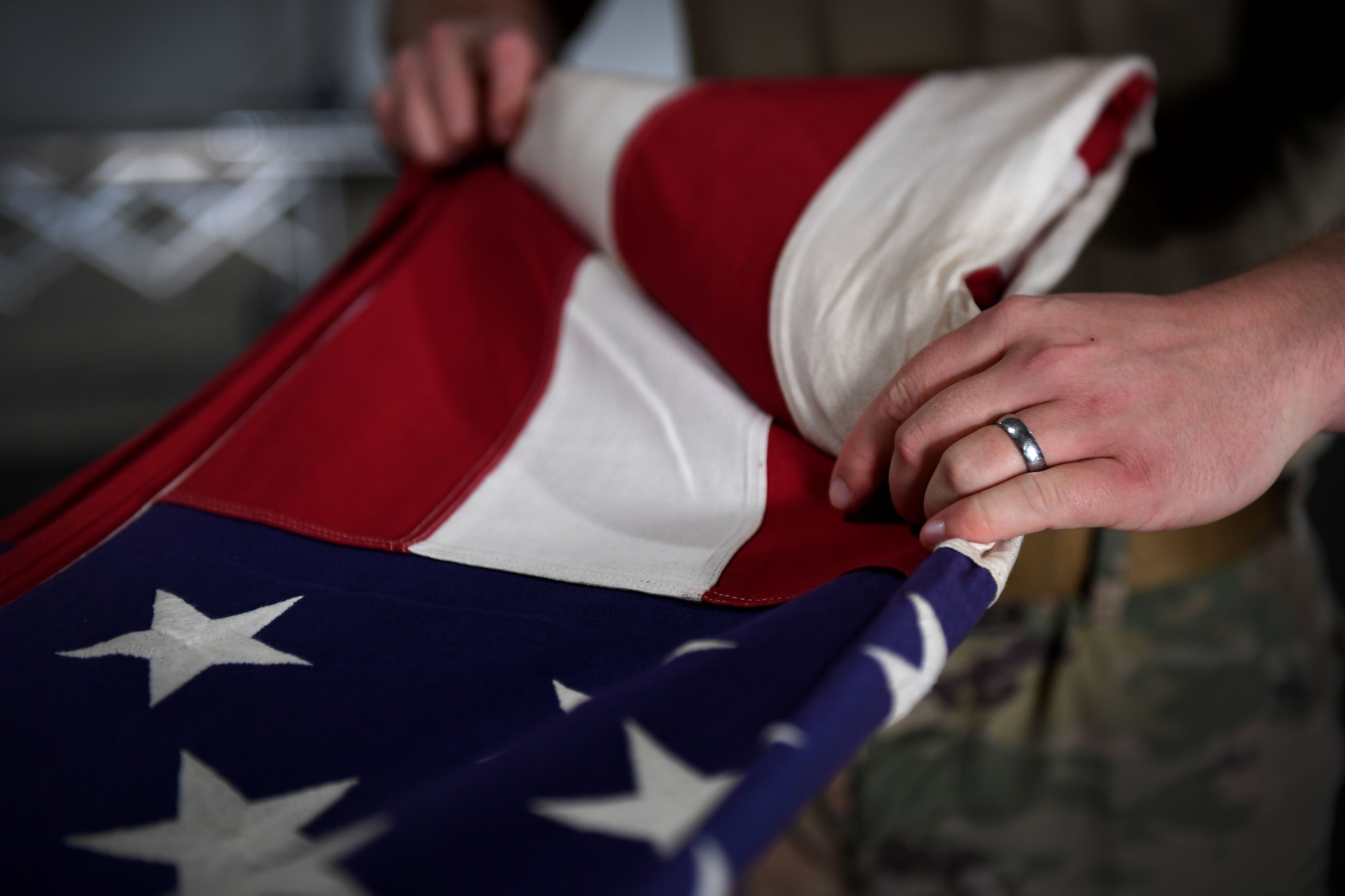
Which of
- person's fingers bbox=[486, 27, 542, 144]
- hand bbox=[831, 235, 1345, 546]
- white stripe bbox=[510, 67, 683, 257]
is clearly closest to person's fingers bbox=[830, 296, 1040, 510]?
hand bbox=[831, 235, 1345, 546]

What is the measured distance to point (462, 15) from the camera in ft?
3.82

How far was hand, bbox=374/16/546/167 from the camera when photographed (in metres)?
0.87

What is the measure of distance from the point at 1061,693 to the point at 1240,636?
5.6 inches

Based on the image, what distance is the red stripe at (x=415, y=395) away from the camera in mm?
574

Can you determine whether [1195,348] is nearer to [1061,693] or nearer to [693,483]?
[693,483]

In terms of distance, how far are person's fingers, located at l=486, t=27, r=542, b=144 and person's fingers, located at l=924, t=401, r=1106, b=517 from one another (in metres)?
0.64

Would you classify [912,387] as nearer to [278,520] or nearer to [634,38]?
[278,520]

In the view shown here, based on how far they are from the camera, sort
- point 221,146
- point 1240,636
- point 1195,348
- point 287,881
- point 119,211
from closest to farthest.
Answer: point 287,881, point 1195,348, point 1240,636, point 221,146, point 119,211

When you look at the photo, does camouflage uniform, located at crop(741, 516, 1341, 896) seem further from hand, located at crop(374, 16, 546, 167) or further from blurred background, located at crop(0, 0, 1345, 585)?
blurred background, located at crop(0, 0, 1345, 585)

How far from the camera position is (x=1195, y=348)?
0.41 metres

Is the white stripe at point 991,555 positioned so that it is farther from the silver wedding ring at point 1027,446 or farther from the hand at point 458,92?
the hand at point 458,92

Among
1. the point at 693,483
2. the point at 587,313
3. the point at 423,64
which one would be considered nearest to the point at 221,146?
the point at 423,64

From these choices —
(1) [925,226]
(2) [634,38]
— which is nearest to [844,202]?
(1) [925,226]

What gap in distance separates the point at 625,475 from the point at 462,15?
0.86m
